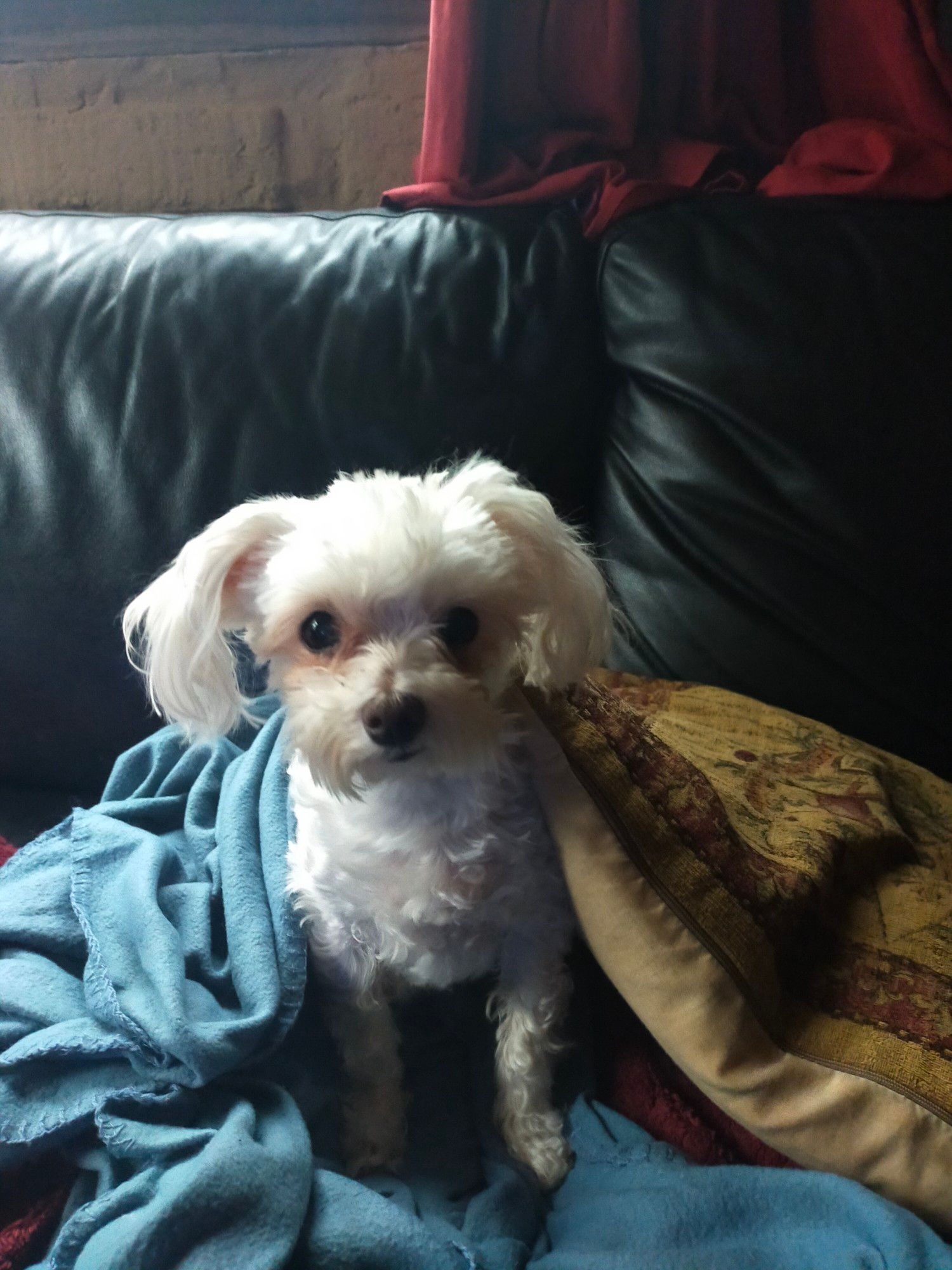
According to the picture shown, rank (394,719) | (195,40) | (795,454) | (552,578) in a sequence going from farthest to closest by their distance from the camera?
(195,40)
(795,454)
(552,578)
(394,719)

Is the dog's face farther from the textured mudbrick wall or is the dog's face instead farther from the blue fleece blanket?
the textured mudbrick wall

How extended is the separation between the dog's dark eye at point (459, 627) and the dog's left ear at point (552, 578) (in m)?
0.06

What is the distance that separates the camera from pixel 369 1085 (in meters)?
0.82

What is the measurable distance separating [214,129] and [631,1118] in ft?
4.94

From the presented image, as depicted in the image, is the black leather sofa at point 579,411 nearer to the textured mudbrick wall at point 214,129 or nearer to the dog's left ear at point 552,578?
the dog's left ear at point 552,578

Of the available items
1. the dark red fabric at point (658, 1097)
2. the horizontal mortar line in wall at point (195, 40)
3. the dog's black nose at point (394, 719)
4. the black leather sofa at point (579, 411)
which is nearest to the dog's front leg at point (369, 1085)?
the dark red fabric at point (658, 1097)

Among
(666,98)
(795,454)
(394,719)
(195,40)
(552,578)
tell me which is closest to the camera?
(394,719)

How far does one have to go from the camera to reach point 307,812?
845 mm

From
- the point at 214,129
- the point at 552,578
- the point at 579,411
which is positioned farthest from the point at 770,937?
the point at 214,129

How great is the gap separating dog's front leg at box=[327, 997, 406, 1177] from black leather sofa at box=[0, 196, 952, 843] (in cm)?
50

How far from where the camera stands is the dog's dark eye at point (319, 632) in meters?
0.74

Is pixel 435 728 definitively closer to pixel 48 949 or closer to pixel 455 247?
pixel 48 949

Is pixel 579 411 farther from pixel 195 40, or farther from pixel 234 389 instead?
pixel 195 40

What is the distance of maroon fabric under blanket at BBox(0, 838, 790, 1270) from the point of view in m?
0.67
